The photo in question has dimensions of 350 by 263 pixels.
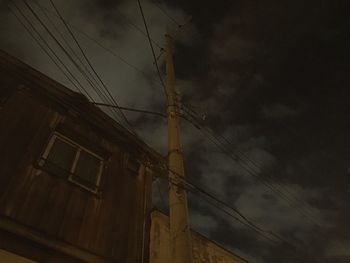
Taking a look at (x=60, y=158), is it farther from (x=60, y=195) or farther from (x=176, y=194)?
(x=176, y=194)

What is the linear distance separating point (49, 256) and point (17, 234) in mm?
830

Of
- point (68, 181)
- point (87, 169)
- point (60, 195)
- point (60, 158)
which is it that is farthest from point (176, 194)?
point (60, 158)

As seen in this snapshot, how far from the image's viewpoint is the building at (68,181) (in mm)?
6086

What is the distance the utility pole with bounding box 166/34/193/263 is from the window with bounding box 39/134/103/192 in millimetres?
2758

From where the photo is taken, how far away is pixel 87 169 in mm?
8156

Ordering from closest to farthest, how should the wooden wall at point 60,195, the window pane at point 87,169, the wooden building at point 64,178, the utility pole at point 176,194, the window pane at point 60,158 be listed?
the utility pole at point 176,194
the wooden building at point 64,178
the wooden wall at point 60,195
the window pane at point 60,158
the window pane at point 87,169

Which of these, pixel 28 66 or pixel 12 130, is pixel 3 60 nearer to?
pixel 28 66

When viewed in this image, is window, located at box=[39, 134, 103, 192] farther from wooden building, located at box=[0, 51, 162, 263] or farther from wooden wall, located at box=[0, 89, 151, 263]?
wooden wall, located at box=[0, 89, 151, 263]

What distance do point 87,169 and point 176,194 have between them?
3.56m

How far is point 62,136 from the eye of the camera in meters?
8.15

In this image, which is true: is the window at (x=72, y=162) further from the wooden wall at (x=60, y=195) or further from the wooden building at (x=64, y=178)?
the wooden wall at (x=60, y=195)

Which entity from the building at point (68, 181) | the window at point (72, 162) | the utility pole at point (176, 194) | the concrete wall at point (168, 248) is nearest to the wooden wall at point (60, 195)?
the building at point (68, 181)

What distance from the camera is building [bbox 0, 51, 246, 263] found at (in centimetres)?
609

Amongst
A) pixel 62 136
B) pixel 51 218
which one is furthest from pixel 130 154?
pixel 51 218
